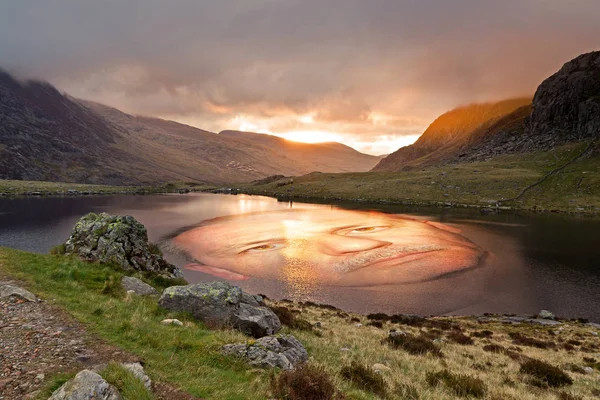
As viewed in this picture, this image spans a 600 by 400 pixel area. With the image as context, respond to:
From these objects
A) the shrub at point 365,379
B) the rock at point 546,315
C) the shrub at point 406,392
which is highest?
the shrub at point 365,379

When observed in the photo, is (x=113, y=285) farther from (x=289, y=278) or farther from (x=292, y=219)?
(x=292, y=219)

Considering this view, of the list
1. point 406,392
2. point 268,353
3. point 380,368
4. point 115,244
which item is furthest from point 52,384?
point 115,244

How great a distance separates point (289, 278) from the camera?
160ft

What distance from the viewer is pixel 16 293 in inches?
557

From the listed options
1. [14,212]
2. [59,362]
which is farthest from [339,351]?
[14,212]

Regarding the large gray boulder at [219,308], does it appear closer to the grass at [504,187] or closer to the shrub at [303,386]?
the shrub at [303,386]

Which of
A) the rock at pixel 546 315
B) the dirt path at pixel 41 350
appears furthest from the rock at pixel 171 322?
the rock at pixel 546 315

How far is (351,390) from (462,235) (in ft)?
259

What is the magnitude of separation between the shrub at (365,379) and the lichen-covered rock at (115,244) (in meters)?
18.6

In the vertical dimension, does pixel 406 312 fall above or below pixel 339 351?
below

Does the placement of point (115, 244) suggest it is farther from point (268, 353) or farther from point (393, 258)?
point (393, 258)

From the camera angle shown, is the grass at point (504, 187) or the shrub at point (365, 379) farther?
the grass at point (504, 187)

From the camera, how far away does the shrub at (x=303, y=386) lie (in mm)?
9422

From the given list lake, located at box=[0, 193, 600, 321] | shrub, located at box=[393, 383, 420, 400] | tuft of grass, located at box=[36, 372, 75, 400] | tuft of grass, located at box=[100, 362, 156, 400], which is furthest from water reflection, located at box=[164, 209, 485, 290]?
tuft of grass, located at box=[36, 372, 75, 400]
